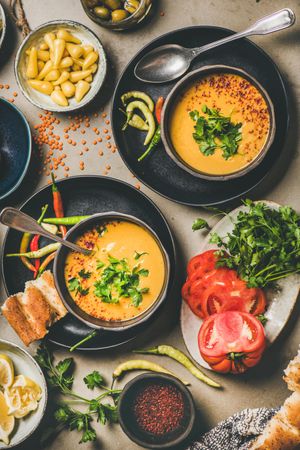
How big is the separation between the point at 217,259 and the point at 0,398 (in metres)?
1.30

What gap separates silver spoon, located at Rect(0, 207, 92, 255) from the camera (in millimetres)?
2852

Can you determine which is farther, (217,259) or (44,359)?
(44,359)

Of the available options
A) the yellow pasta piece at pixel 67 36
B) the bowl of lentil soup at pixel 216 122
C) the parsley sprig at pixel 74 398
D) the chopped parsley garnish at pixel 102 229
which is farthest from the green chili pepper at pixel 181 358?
the yellow pasta piece at pixel 67 36

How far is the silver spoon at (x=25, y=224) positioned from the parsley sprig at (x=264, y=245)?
67 cm

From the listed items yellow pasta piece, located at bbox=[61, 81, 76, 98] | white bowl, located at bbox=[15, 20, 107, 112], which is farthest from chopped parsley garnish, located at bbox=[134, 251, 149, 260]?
yellow pasta piece, located at bbox=[61, 81, 76, 98]

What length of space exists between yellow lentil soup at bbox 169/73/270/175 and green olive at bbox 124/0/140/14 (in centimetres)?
53

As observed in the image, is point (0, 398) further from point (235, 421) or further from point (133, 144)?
point (133, 144)

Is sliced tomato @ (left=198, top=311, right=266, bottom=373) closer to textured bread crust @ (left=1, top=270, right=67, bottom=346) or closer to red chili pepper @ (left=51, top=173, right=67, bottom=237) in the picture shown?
textured bread crust @ (left=1, top=270, right=67, bottom=346)

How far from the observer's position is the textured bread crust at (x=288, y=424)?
9.09 feet

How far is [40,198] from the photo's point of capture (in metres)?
3.06

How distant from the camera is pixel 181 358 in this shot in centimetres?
302

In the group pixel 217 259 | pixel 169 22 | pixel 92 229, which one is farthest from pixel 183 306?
pixel 169 22

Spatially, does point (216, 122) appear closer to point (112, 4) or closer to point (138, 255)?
point (138, 255)

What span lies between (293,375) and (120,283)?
2.90ft
